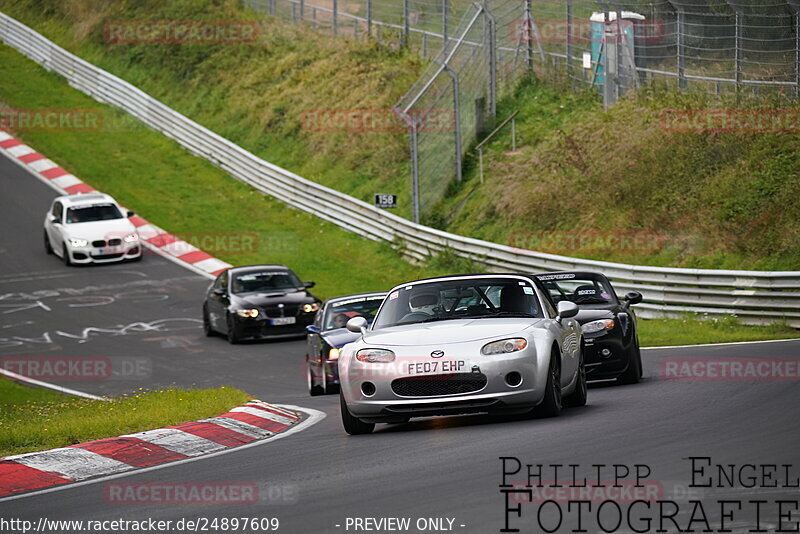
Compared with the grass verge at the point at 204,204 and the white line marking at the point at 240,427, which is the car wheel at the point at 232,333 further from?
the white line marking at the point at 240,427

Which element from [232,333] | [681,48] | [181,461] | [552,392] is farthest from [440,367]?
[681,48]

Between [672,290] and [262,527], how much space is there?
1820 centimetres

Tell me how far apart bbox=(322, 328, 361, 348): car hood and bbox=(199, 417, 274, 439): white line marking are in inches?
205

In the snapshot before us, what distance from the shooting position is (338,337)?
18.1 meters

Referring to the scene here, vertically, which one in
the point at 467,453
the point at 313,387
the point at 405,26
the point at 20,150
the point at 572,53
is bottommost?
the point at 313,387

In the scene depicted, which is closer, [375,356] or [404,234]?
[375,356]

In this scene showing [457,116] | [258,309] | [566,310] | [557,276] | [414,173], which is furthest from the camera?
[457,116]

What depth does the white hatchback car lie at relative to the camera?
3325 centimetres

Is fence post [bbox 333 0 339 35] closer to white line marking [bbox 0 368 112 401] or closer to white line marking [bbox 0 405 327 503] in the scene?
white line marking [bbox 0 368 112 401]

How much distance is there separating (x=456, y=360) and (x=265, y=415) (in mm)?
3263

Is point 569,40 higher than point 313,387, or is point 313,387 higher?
point 569,40

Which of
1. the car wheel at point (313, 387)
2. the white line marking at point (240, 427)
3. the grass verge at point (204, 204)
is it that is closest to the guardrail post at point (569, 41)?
the grass verge at point (204, 204)

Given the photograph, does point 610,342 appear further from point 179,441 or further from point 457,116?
point 457,116

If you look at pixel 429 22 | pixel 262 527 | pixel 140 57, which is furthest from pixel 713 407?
pixel 140 57
